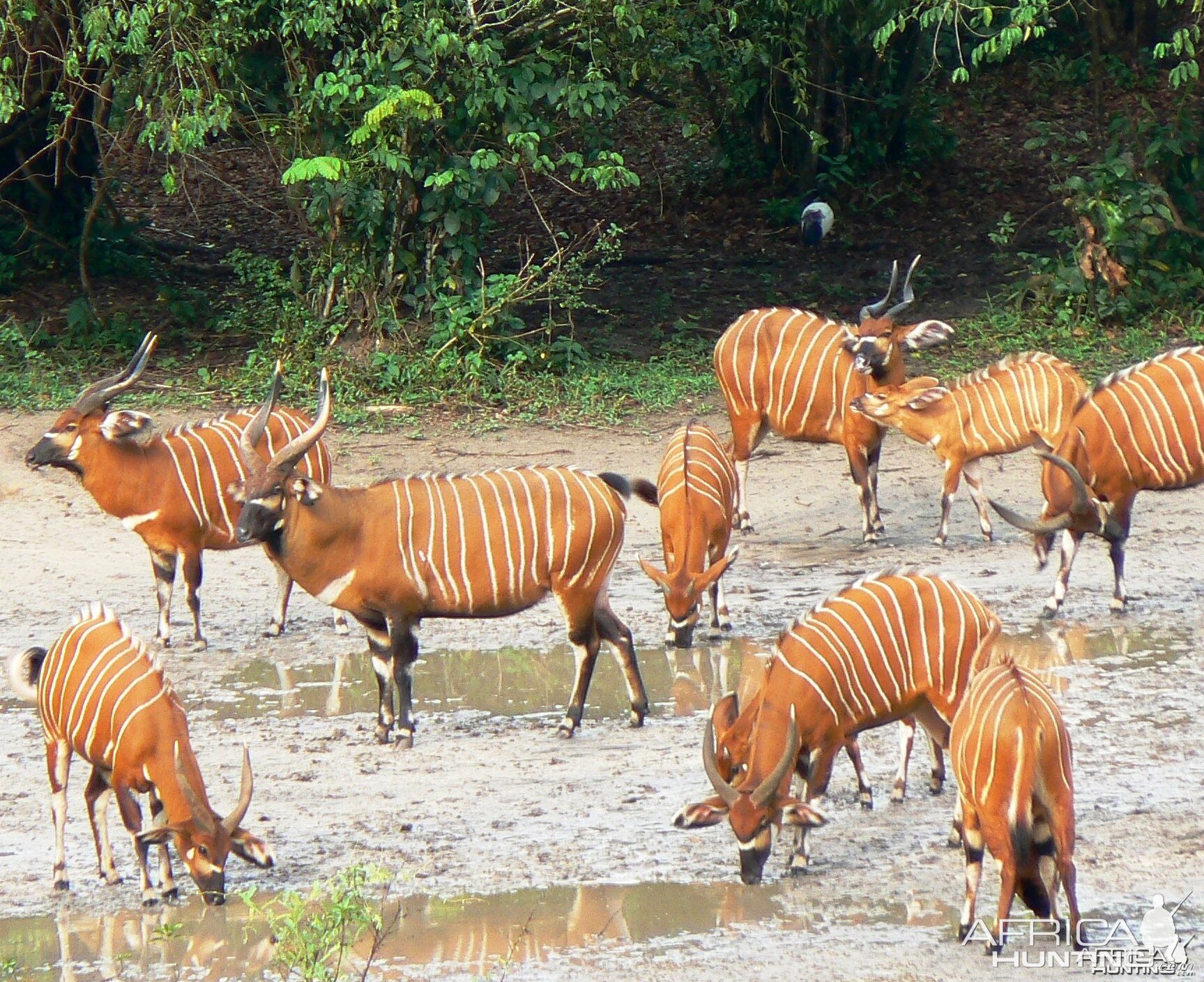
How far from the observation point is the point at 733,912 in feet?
18.7

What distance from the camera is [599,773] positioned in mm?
6977

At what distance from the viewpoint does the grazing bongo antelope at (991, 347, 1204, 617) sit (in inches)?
352

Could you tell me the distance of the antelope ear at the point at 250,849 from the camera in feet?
18.6

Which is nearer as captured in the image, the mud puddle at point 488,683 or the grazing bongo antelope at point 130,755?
the grazing bongo antelope at point 130,755

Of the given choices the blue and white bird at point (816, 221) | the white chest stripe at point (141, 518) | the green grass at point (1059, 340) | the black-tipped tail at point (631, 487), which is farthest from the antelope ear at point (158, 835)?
the blue and white bird at point (816, 221)

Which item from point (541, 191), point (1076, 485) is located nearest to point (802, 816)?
point (1076, 485)

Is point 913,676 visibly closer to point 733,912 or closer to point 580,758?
point 733,912

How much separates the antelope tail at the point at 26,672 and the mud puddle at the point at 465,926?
879mm

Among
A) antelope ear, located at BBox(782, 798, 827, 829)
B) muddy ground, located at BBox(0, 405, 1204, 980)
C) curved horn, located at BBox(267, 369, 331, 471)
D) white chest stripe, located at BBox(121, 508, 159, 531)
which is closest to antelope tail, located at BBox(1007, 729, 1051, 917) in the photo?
muddy ground, located at BBox(0, 405, 1204, 980)

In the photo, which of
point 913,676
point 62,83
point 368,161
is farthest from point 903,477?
point 62,83

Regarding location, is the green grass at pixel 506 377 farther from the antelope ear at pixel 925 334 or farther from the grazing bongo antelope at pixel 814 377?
the antelope ear at pixel 925 334

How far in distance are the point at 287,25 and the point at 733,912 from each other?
27.5ft

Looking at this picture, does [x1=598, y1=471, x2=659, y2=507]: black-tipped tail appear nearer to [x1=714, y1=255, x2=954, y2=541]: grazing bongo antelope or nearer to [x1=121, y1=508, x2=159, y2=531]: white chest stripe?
[x1=714, y1=255, x2=954, y2=541]: grazing bongo antelope

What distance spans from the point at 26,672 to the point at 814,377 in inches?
221
